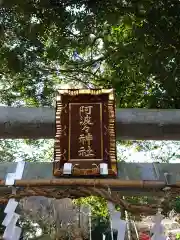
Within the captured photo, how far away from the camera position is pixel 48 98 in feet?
15.6

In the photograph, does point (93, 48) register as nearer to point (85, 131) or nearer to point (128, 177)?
point (85, 131)

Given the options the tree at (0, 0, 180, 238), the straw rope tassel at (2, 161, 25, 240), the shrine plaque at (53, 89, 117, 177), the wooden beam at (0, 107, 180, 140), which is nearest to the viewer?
the straw rope tassel at (2, 161, 25, 240)

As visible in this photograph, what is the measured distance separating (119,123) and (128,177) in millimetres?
457

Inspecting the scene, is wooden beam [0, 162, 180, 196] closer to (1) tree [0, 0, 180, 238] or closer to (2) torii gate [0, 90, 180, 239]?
(2) torii gate [0, 90, 180, 239]

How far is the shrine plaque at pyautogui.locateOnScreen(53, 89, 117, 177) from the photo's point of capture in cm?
224

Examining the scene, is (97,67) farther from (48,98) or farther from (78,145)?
(78,145)

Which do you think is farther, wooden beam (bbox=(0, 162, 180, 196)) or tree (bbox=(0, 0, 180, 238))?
tree (bbox=(0, 0, 180, 238))

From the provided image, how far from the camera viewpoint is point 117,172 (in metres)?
2.21

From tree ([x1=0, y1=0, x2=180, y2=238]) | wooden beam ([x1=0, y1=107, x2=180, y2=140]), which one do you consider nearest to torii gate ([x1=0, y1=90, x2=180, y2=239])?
wooden beam ([x1=0, y1=107, x2=180, y2=140])

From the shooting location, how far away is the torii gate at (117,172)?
205cm

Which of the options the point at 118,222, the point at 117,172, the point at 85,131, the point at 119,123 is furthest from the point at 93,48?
the point at 118,222

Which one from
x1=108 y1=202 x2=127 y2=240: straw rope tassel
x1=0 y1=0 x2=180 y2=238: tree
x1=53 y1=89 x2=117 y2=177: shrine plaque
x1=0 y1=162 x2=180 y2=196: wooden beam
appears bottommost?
x1=108 y1=202 x2=127 y2=240: straw rope tassel

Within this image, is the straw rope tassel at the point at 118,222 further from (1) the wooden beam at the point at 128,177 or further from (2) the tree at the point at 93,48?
(2) the tree at the point at 93,48

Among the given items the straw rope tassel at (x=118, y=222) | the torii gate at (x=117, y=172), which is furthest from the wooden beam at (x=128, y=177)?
the straw rope tassel at (x=118, y=222)
